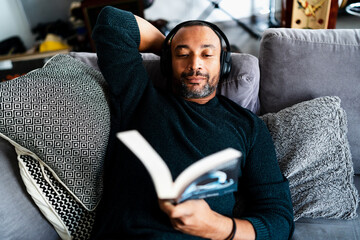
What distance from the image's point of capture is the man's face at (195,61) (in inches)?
40.8

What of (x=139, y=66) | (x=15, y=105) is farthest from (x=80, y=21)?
(x=15, y=105)

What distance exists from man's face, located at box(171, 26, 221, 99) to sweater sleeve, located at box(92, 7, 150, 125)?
150 mm

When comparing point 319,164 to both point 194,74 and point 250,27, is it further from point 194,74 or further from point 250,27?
point 250,27

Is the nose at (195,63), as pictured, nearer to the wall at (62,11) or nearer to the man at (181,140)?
the man at (181,140)

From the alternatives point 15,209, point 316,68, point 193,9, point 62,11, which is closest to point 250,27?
point 193,9

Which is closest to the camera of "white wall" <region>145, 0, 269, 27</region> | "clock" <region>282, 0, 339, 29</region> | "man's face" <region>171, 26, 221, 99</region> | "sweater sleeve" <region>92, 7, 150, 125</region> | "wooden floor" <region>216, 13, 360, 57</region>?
"sweater sleeve" <region>92, 7, 150, 125</region>

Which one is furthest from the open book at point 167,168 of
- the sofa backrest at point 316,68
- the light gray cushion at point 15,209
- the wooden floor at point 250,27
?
the wooden floor at point 250,27

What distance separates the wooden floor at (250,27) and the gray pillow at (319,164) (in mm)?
2242

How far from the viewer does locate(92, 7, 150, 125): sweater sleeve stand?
36.8 inches

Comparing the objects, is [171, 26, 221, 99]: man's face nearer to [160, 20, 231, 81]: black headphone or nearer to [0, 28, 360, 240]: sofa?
[160, 20, 231, 81]: black headphone

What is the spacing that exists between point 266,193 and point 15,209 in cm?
79

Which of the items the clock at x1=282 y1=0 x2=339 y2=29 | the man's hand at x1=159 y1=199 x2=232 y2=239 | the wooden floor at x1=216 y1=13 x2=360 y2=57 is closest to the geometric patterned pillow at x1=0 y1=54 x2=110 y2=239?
the man's hand at x1=159 y1=199 x2=232 y2=239

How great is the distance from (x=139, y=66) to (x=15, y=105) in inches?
17.2

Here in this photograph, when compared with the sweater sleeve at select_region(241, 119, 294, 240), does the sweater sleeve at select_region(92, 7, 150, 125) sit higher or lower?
higher
